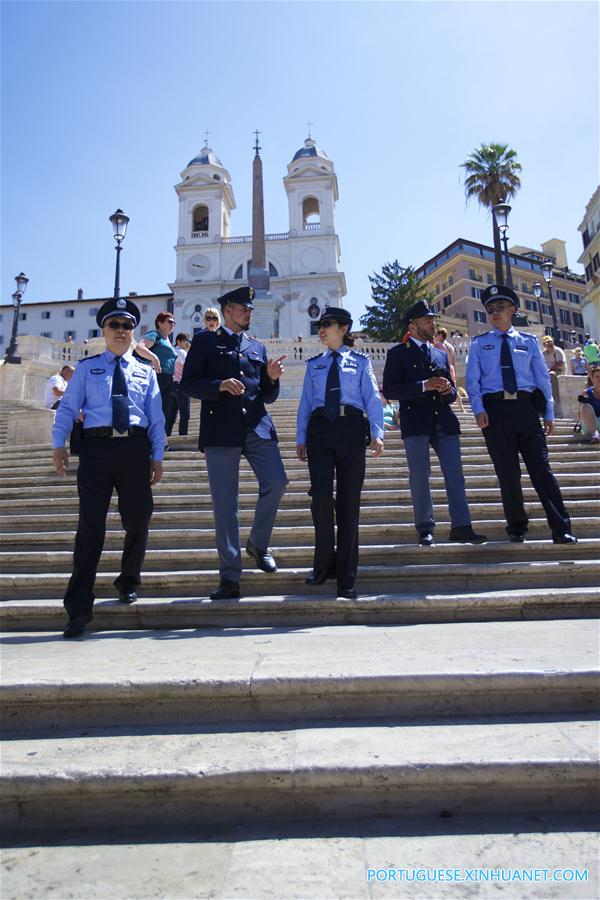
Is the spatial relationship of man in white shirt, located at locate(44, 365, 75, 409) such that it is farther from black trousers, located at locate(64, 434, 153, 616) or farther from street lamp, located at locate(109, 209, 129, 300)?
black trousers, located at locate(64, 434, 153, 616)

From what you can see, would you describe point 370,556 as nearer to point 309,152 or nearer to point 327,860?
point 327,860

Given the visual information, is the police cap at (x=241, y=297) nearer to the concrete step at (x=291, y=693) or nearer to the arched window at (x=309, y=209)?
the concrete step at (x=291, y=693)

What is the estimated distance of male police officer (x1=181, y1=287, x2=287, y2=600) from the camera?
13.6 ft

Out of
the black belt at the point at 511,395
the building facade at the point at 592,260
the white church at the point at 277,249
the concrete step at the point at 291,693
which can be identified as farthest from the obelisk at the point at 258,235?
the concrete step at the point at 291,693

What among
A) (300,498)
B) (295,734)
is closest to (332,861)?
(295,734)

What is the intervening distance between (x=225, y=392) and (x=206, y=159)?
6518 cm

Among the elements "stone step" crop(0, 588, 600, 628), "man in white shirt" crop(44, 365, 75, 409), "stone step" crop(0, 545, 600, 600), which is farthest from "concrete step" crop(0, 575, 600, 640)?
"man in white shirt" crop(44, 365, 75, 409)

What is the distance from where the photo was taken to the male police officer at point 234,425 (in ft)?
13.6

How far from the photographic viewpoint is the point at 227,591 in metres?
4.06

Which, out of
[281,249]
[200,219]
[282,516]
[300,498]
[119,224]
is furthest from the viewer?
[200,219]

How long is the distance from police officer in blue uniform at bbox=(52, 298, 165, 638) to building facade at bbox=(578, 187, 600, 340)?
156ft

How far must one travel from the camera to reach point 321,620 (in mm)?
3822

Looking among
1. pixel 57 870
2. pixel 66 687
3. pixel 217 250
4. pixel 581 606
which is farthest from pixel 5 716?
pixel 217 250

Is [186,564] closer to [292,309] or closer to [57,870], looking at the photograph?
[57,870]
